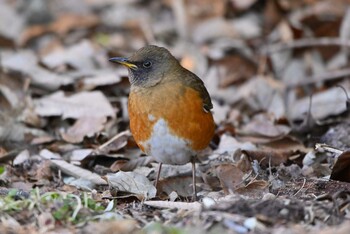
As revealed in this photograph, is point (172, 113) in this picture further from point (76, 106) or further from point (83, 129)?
point (76, 106)

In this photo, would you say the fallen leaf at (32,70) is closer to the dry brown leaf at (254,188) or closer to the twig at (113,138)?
the twig at (113,138)

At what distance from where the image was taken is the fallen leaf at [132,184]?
5.64 metres

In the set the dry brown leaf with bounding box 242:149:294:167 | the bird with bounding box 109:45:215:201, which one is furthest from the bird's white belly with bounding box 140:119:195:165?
the dry brown leaf with bounding box 242:149:294:167

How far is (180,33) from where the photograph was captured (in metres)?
10.6

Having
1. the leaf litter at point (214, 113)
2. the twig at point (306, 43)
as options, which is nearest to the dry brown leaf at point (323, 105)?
the leaf litter at point (214, 113)

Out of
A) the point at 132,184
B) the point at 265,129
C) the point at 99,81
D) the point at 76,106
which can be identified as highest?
the point at 99,81

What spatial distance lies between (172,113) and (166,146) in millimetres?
286

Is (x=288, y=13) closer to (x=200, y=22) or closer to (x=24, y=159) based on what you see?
(x=200, y=22)

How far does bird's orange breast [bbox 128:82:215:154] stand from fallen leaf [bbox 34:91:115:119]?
1494 mm

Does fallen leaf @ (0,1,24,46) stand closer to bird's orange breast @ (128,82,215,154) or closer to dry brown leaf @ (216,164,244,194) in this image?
bird's orange breast @ (128,82,215,154)

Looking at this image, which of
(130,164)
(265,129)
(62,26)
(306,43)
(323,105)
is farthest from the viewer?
(62,26)

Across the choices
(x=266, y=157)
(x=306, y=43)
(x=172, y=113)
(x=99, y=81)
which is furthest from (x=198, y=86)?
(x=306, y=43)

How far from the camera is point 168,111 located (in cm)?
576

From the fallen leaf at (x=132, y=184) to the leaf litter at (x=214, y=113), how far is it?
0.04ft
